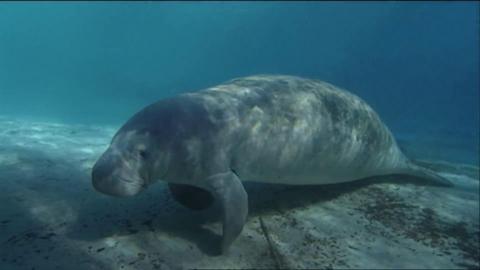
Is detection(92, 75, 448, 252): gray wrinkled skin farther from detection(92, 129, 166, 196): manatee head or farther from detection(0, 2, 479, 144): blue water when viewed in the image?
detection(0, 2, 479, 144): blue water

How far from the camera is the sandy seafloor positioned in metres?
4.68

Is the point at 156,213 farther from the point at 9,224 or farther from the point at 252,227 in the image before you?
the point at 9,224

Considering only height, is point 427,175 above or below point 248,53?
below

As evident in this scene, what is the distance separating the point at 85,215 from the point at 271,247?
2521 millimetres

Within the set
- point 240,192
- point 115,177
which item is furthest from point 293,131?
point 115,177

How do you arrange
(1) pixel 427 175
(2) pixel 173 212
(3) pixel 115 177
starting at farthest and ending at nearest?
(1) pixel 427 175
(2) pixel 173 212
(3) pixel 115 177

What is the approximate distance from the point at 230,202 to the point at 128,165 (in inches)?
49.3

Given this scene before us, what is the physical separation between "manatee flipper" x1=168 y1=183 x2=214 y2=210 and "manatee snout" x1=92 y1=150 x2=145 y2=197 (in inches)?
47.0

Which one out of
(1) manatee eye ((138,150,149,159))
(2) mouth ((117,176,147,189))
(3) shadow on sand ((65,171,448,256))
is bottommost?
(3) shadow on sand ((65,171,448,256))

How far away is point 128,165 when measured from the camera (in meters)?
4.89

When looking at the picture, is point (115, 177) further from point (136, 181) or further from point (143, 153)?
point (143, 153)

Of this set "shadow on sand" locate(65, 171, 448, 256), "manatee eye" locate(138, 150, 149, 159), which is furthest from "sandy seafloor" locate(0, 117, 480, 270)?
"manatee eye" locate(138, 150, 149, 159)

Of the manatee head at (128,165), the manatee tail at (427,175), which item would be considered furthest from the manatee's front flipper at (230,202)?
the manatee tail at (427,175)

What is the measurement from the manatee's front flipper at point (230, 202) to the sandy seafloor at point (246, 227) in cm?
21
